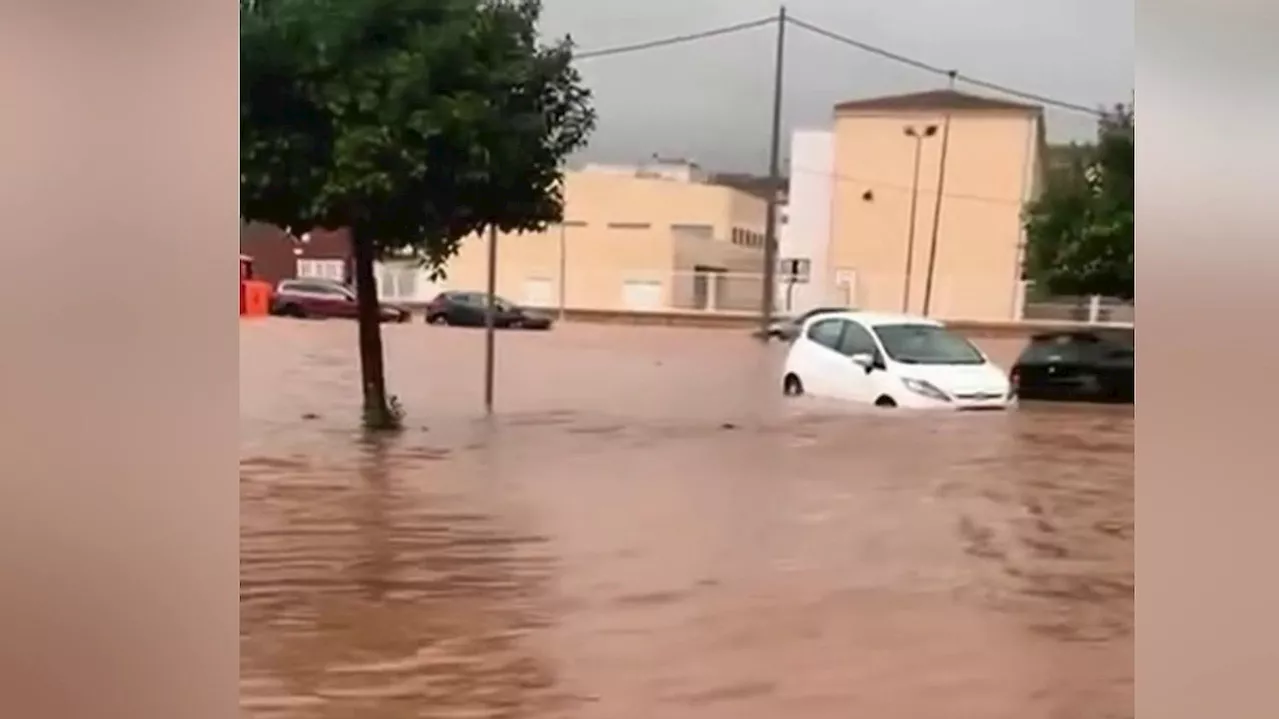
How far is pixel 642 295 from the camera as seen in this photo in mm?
1786

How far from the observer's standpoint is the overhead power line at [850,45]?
5.67ft

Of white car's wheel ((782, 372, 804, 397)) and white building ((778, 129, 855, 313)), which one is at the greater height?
white building ((778, 129, 855, 313))

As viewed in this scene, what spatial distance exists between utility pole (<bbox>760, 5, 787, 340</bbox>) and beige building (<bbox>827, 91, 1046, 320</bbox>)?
75 mm

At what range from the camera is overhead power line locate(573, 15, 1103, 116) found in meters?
1.73

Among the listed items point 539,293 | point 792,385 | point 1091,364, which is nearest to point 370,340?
point 539,293

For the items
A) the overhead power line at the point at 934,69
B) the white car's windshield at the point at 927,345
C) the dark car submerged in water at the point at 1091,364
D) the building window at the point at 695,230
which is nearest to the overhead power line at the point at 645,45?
the overhead power line at the point at 934,69

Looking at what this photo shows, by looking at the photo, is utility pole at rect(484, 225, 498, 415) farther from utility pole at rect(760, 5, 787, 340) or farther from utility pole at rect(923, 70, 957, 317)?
utility pole at rect(923, 70, 957, 317)

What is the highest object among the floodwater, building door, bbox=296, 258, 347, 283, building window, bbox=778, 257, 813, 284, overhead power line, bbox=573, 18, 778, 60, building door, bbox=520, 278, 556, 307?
overhead power line, bbox=573, 18, 778, 60

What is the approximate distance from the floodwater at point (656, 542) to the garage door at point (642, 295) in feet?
0.16

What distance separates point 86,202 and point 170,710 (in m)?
0.65

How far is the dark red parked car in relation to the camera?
1.76m

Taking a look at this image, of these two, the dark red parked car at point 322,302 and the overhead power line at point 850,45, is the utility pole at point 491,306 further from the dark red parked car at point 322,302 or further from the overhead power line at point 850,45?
the overhead power line at point 850,45

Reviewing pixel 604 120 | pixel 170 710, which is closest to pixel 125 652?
pixel 170 710

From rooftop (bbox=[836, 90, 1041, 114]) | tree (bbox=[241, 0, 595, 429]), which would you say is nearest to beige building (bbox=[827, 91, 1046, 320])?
rooftop (bbox=[836, 90, 1041, 114])
